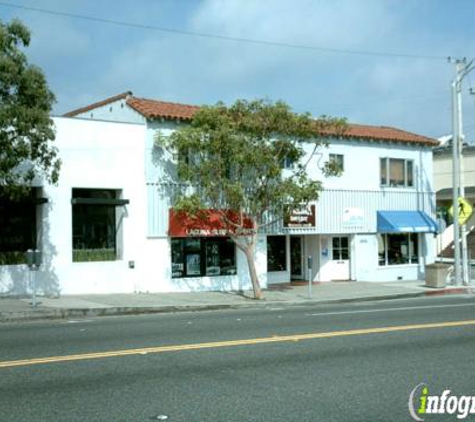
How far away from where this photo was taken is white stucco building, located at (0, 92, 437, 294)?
69.4ft

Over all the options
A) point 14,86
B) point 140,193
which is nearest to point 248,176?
point 140,193

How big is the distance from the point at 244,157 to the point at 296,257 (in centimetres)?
905

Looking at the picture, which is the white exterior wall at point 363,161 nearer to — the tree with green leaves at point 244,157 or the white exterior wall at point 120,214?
the white exterior wall at point 120,214

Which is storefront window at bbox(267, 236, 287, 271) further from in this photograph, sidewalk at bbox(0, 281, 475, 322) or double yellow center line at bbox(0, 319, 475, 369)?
double yellow center line at bbox(0, 319, 475, 369)

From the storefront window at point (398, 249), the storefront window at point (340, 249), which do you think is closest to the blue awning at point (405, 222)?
the storefront window at point (398, 249)

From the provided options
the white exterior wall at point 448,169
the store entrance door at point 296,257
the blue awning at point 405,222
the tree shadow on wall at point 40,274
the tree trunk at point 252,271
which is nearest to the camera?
the tree shadow on wall at point 40,274

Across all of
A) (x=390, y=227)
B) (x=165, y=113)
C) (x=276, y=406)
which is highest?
(x=165, y=113)

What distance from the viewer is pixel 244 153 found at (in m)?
20.7

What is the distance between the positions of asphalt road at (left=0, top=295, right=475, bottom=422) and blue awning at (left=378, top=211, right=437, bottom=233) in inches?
563

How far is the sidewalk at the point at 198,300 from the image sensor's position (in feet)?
57.0

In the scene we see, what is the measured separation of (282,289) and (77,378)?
17172mm

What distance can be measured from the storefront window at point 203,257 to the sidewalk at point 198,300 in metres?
1.14

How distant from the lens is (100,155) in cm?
2195

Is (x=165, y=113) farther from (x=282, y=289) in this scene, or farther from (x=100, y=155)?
(x=282, y=289)
